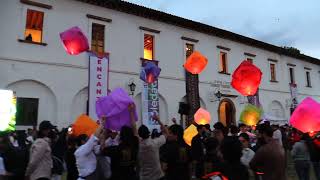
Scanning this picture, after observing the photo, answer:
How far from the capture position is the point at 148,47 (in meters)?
19.5

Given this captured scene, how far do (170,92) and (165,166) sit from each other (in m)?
14.0

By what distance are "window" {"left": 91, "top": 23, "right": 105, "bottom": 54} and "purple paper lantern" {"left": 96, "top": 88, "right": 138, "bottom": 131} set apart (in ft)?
39.5

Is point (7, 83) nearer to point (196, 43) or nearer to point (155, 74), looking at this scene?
point (155, 74)

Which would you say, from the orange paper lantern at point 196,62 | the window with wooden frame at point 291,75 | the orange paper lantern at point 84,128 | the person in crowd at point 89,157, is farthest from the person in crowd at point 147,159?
the window with wooden frame at point 291,75

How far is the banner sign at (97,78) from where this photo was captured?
16266 mm

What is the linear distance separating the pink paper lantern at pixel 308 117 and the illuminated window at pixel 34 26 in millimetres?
12500

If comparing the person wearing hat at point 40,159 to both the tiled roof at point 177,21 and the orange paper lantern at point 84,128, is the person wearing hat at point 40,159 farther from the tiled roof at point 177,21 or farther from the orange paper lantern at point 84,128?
the tiled roof at point 177,21

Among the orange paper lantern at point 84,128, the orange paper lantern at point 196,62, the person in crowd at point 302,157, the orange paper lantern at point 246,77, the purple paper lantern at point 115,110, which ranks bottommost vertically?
the person in crowd at point 302,157

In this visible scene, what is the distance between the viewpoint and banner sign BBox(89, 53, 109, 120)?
16.3 metres

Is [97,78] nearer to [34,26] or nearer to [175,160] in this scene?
[34,26]

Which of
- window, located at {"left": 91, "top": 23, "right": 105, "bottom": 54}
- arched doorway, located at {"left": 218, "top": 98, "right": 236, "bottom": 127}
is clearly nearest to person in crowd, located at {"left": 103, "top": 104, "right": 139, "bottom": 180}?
window, located at {"left": 91, "top": 23, "right": 105, "bottom": 54}

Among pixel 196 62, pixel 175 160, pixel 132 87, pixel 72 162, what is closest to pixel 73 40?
pixel 196 62

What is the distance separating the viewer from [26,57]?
1509 cm

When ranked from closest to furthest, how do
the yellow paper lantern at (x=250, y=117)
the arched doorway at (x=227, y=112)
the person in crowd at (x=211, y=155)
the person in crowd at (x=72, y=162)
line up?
1. the person in crowd at (x=211, y=155)
2. the person in crowd at (x=72, y=162)
3. the yellow paper lantern at (x=250, y=117)
4. the arched doorway at (x=227, y=112)
